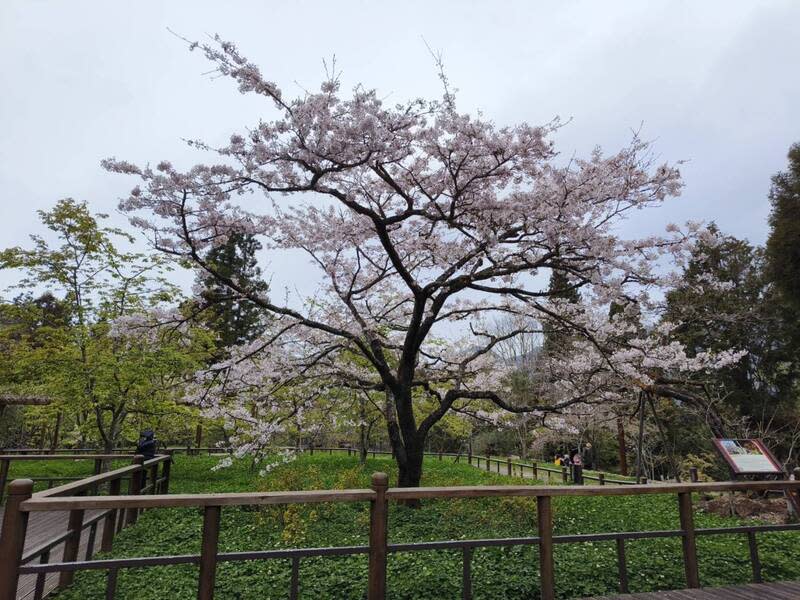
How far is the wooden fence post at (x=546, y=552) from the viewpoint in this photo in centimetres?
320

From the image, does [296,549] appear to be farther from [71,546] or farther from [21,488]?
[71,546]

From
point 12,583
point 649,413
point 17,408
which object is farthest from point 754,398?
point 17,408

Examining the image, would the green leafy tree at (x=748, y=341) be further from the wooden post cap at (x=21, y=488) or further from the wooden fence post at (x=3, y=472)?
the wooden fence post at (x=3, y=472)

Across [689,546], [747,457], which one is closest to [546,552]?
[689,546]

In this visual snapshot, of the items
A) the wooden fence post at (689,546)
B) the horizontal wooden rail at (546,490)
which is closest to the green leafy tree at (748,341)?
the horizontal wooden rail at (546,490)

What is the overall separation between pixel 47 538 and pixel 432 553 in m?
4.90

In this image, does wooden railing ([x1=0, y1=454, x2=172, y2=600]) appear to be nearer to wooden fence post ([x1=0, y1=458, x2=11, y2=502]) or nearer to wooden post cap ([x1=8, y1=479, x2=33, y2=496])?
wooden post cap ([x1=8, y1=479, x2=33, y2=496])

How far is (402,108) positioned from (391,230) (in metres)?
2.67

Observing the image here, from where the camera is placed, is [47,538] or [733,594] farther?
[47,538]

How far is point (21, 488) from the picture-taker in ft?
8.41

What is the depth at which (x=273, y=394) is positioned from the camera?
797cm

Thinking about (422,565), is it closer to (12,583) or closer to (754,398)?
(12,583)

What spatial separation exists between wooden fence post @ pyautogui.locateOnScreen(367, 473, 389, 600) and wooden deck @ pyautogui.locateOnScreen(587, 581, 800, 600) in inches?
62.4

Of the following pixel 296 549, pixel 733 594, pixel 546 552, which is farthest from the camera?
pixel 733 594
